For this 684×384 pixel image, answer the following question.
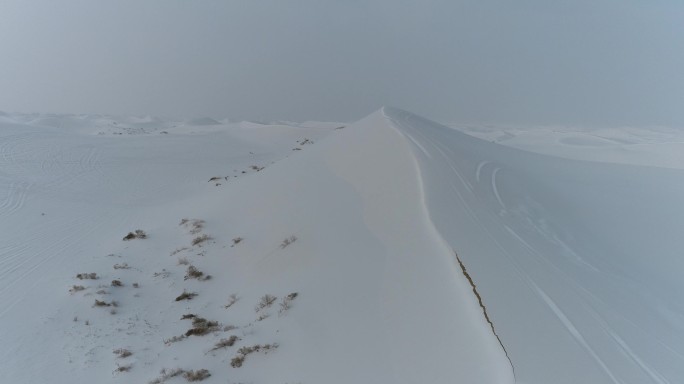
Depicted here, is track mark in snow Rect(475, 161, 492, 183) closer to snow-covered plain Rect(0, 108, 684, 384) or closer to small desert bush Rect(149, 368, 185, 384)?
snow-covered plain Rect(0, 108, 684, 384)

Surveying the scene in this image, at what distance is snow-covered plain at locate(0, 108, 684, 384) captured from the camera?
4.18 metres

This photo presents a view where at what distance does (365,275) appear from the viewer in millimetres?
5703

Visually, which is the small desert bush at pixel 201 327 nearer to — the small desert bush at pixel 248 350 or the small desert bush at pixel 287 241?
the small desert bush at pixel 248 350

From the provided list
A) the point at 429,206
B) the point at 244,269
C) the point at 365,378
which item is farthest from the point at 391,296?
the point at 244,269

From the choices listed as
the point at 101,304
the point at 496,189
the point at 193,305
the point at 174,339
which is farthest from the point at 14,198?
the point at 496,189

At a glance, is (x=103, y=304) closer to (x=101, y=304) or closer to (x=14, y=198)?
(x=101, y=304)

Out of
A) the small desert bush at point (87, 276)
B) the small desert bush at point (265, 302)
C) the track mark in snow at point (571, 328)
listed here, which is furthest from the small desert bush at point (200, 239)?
the track mark in snow at point (571, 328)

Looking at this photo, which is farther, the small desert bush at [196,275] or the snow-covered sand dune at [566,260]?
the small desert bush at [196,275]

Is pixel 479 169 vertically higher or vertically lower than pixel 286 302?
higher

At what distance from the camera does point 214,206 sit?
1105 cm

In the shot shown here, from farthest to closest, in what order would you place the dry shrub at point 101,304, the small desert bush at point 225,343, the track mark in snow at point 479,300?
1. the dry shrub at point 101,304
2. the small desert bush at point 225,343
3. the track mark in snow at point 479,300

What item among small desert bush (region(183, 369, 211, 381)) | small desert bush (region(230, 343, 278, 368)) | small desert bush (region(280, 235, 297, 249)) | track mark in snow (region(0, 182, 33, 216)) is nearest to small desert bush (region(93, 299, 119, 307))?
small desert bush (region(183, 369, 211, 381))

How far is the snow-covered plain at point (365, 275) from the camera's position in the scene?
418cm

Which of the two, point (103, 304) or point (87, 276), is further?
point (87, 276)
